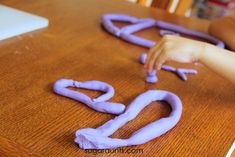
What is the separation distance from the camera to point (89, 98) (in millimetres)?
575

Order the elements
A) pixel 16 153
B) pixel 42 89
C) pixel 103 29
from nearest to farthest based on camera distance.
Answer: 1. pixel 16 153
2. pixel 42 89
3. pixel 103 29

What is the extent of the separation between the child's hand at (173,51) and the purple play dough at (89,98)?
12cm

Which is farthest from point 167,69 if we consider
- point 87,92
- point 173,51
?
point 87,92

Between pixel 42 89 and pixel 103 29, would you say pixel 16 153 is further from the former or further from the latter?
pixel 103 29

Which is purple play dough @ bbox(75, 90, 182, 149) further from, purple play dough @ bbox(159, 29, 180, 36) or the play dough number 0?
purple play dough @ bbox(159, 29, 180, 36)

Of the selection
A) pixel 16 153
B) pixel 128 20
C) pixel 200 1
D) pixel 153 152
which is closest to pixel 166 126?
pixel 153 152

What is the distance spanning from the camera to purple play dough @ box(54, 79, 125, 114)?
1.81 feet

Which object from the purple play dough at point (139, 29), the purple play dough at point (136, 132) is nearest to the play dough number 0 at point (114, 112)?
the purple play dough at point (136, 132)

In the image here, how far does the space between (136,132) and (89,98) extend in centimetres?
12

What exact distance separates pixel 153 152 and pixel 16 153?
0.60 feet

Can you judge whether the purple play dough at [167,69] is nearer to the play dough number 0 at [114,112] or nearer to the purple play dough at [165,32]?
the play dough number 0 at [114,112]

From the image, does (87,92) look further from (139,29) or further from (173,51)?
(139,29)

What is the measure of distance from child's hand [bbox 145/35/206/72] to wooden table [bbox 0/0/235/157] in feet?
0.12

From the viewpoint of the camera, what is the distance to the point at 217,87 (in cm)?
70
